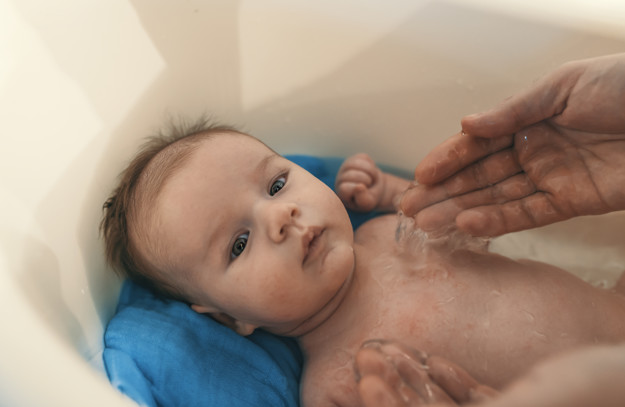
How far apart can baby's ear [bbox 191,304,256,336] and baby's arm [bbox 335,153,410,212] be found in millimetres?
378

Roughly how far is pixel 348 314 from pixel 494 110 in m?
0.43

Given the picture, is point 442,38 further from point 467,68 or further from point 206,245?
point 206,245

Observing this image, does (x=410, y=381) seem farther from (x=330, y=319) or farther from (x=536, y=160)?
(x=536, y=160)

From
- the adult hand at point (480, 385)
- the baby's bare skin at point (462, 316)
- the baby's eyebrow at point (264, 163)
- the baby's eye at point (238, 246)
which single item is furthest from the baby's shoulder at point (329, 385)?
the baby's eyebrow at point (264, 163)

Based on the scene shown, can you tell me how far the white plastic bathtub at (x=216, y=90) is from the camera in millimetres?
843

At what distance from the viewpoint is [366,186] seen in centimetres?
122

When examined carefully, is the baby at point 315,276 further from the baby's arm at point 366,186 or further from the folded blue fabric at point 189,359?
the baby's arm at point 366,186

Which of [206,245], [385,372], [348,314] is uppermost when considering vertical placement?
[206,245]

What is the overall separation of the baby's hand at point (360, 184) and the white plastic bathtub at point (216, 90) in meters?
0.13

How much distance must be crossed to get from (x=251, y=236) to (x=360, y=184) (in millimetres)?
385

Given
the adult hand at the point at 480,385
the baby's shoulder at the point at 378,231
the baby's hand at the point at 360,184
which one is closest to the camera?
the adult hand at the point at 480,385

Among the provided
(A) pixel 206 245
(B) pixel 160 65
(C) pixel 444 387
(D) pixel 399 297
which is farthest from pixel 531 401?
(B) pixel 160 65

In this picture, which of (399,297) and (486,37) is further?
(486,37)

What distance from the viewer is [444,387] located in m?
0.70
